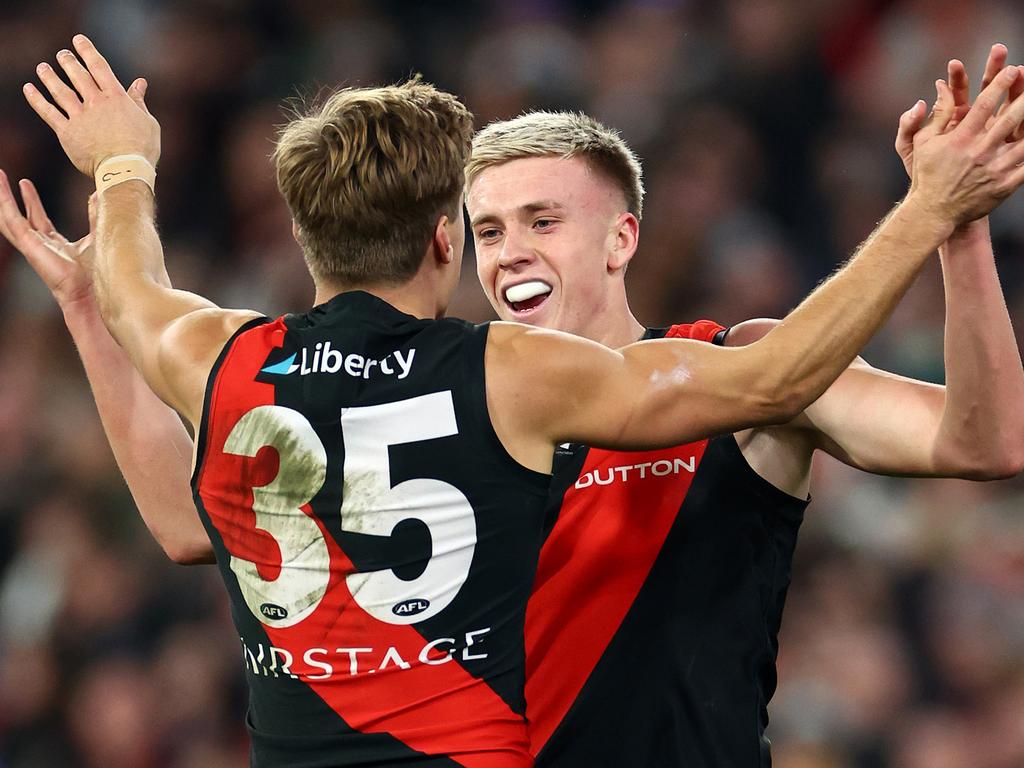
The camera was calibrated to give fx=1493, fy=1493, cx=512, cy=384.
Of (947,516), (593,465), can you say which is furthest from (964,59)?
(593,465)

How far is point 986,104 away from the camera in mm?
2938

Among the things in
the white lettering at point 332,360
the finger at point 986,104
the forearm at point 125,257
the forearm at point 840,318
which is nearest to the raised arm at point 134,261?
the forearm at point 125,257

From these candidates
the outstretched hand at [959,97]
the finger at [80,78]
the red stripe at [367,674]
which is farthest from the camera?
the finger at [80,78]

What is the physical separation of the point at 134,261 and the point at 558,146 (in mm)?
1405

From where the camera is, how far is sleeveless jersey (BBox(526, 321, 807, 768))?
3539mm

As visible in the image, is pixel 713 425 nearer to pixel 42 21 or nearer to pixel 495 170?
pixel 495 170

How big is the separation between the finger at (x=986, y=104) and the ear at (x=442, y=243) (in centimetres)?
103

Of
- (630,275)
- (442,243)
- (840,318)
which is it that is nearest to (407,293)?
(442,243)

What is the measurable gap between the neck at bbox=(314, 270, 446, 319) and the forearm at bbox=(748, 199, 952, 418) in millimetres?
659

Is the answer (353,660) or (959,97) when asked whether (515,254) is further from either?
(353,660)

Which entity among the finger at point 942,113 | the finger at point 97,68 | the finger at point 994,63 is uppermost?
the finger at point 994,63

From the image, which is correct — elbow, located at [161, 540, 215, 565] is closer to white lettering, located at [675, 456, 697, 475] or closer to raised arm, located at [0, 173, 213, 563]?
raised arm, located at [0, 173, 213, 563]

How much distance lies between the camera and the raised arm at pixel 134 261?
3018 mm

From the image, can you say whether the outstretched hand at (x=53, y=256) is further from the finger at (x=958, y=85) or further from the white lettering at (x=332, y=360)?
the finger at (x=958, y=85)
